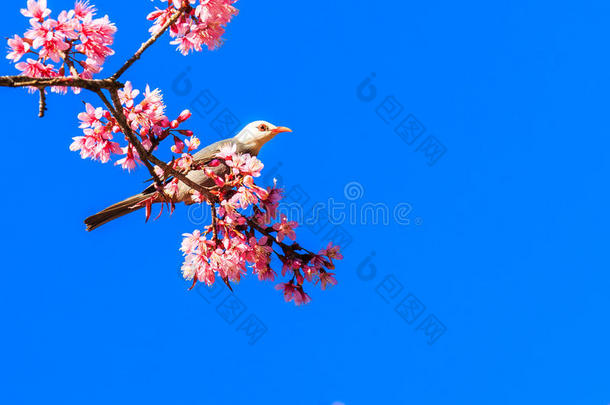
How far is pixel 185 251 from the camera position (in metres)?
4.06

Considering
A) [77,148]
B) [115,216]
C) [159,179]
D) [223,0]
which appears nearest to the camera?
[159,179]

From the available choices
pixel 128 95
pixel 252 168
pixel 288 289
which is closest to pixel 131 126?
pixel 128 95

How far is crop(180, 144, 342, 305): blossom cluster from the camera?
382 cm

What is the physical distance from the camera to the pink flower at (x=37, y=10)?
140 inches

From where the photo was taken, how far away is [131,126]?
12.5 feet

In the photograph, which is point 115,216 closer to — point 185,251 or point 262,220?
point 185,251

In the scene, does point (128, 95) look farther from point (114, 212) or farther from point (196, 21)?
point (114, 212)

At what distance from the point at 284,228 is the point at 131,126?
1.27 metres

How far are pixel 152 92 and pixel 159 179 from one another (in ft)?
2.22

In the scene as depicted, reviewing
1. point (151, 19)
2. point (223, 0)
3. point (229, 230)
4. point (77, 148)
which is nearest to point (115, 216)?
point (77, 148)

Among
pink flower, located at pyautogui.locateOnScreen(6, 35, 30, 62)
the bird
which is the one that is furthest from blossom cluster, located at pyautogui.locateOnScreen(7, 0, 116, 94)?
the bird

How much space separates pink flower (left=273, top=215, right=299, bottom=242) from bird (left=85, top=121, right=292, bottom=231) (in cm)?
84

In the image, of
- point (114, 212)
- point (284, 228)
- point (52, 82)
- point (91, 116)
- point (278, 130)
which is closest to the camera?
point (52, 82)

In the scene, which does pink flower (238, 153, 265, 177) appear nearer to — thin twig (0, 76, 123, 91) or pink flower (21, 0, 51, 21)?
thin twig (0, 76, 123, 91)
